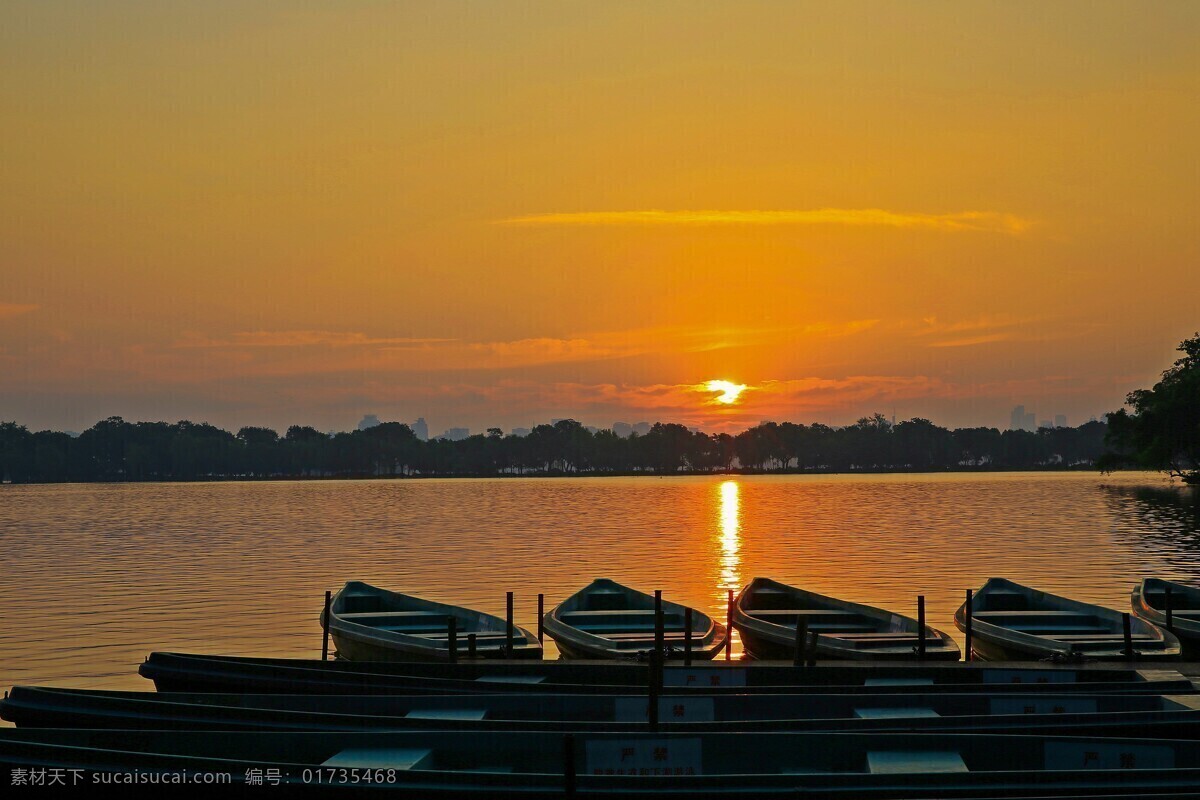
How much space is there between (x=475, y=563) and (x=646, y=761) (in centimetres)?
4759

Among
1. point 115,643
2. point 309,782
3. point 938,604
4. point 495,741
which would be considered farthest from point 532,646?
point 938,604

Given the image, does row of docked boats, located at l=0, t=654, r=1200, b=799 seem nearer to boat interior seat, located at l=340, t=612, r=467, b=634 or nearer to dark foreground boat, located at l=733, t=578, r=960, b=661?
dark foreground boat, located at l=733, t=578, r=960, b=661

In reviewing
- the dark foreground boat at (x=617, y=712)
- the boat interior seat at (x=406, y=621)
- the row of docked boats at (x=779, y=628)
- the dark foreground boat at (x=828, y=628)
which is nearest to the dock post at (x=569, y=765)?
the dark foreground boat at (x=617, y=712)

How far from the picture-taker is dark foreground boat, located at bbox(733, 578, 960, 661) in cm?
2347

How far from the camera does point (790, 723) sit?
15211 mm

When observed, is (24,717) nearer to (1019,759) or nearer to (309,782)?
(309,782)

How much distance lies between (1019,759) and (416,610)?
19415mm

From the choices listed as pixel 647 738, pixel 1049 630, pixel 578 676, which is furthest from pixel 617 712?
pixel 1049 630

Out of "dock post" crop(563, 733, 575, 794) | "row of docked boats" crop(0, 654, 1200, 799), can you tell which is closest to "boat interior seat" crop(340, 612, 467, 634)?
"row of docked boats" crop(0, 654, 1200, 799)

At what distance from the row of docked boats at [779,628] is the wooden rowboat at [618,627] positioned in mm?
29

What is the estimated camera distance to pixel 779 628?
2556cm

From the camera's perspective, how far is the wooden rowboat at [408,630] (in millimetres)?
25109

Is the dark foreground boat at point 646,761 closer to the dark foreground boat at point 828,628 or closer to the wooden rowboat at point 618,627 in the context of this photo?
the wooden rowboat at point 618,627

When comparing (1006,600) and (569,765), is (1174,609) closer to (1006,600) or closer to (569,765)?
(1006,600)
